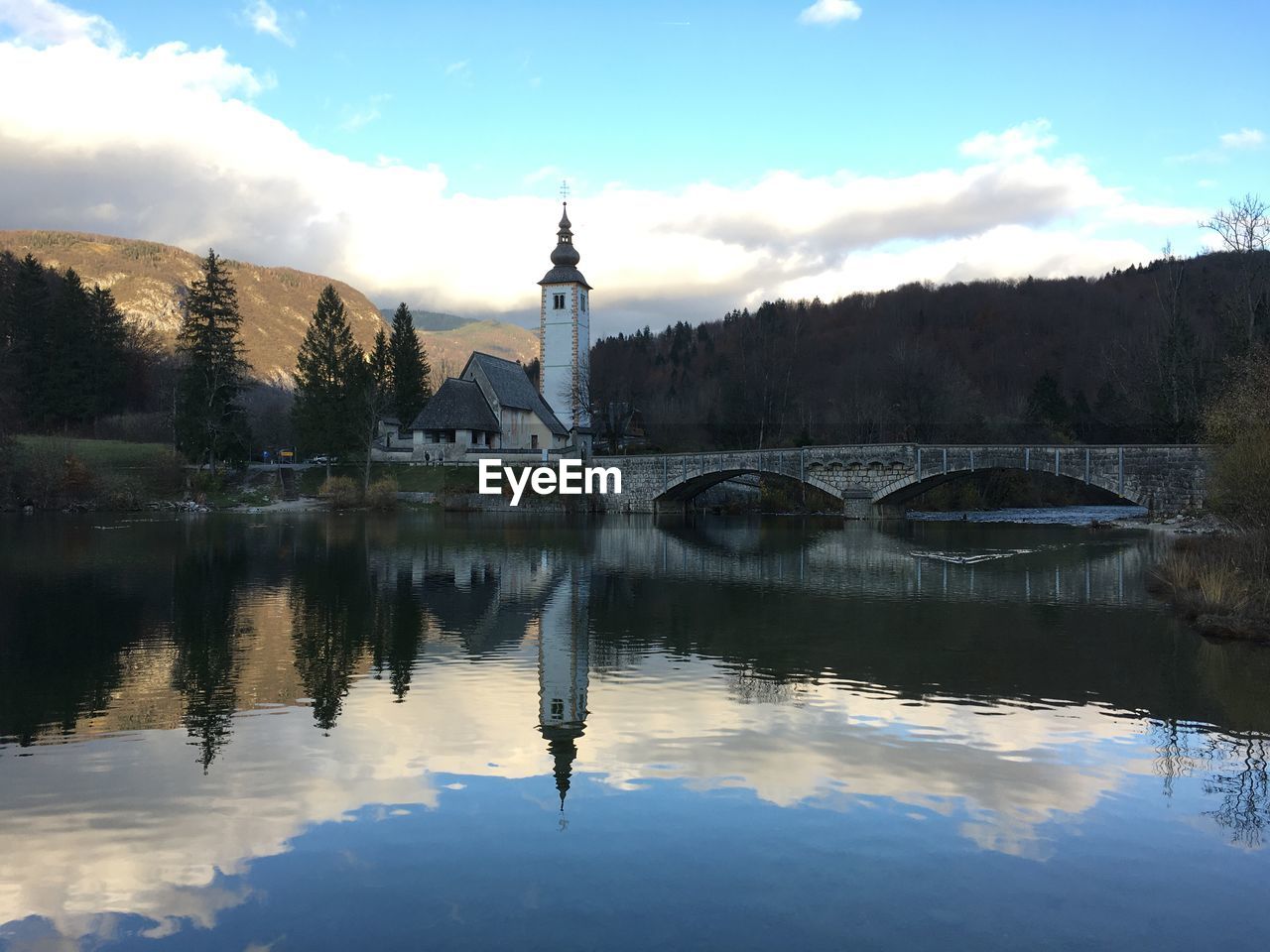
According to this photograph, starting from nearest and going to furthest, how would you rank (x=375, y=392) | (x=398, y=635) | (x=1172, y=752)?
(x=1172, y=752) → (x=398, y=635) → (x=375, y=392)

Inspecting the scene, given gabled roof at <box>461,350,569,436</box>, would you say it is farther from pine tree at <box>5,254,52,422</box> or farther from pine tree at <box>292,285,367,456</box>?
pine tree at <box>5,254,52,422</box>

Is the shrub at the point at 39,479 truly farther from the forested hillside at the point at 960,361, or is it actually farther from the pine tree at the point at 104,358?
the forested hillside at the point at 960,361

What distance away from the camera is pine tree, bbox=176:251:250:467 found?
7206 cm

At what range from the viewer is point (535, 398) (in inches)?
3597

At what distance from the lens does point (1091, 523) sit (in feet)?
177

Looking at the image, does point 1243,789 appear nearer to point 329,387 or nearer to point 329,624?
point 329,624

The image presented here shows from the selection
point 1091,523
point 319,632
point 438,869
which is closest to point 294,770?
point 438,869

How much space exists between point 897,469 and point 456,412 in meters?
37.4

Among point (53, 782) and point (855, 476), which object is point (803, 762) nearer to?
point (53, 782)

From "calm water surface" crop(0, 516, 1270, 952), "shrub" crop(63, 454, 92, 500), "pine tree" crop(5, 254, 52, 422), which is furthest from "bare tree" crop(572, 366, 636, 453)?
"calm water surface" crop(0, 516, 1270, 952)

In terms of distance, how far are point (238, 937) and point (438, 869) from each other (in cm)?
178

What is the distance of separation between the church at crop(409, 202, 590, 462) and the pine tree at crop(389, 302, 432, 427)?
346 inches

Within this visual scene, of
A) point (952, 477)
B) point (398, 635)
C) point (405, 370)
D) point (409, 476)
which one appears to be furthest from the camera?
point (405, 370)

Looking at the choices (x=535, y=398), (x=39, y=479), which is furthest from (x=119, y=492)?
(x=535, y=398)
